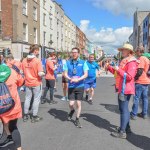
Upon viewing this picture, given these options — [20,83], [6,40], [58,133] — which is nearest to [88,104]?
[58,133]

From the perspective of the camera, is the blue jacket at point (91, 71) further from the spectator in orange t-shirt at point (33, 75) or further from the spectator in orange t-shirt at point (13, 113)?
the spectator in orange t-shirt at point (13, 113)

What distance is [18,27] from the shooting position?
27953 millimetres

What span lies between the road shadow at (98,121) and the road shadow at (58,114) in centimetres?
49

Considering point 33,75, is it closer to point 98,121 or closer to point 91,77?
point 98,121

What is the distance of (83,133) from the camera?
546 centimetres

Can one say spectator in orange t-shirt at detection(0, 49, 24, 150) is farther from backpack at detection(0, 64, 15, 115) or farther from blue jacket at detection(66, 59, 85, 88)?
blue jacket at detection(66, 59, 85, 88)

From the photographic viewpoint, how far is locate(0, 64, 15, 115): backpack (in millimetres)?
3754

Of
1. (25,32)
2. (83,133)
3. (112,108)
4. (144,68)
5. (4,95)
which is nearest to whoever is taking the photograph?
(4,95)

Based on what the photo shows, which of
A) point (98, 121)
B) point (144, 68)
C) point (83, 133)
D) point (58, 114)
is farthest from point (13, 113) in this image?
point (144, 68)

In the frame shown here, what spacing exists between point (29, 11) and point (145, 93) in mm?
26727

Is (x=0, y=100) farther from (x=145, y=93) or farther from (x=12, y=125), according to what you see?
(x=145, y=93)

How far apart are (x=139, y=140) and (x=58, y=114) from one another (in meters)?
2.74

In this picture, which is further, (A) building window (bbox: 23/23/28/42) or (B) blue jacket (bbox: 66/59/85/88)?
(A) building window (bbox: 23/23/28/42)

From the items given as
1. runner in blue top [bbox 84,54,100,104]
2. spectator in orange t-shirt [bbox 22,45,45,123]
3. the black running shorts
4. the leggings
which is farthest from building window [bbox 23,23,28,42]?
the leggings
